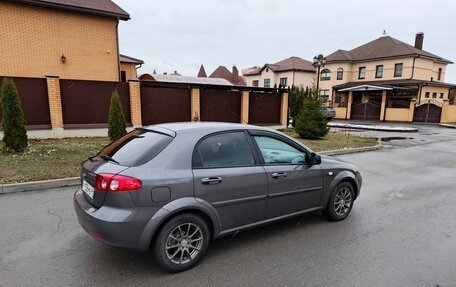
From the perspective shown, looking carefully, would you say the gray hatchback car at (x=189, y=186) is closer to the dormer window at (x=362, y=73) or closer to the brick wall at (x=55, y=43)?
the brick wall at (x=55, y=43)

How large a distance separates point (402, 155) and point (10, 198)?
11.7 metres

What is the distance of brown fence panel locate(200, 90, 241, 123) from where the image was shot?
1398 centimetres

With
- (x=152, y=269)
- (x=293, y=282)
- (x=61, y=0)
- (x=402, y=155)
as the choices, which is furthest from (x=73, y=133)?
(x=402, y=155)

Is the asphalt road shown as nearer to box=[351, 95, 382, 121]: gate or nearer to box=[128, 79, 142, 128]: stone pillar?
box=[128, 79, 142, 128]: stone pillar

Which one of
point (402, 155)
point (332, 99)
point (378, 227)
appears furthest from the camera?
point (332, 99)

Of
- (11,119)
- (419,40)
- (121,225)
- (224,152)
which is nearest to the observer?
(121,225)

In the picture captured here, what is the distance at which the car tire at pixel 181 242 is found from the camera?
2812mm

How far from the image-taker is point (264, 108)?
16.0 meters

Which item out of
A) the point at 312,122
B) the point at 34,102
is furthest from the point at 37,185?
the point at 312,122

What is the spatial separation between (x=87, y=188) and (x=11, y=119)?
6226 mm

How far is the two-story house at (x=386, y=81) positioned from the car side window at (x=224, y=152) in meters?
A: 30.6

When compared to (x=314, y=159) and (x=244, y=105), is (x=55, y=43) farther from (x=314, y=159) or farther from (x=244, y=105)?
(x=314, y=159)

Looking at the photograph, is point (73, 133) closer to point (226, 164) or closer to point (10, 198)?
point (10, 198)

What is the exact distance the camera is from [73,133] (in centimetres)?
1103
